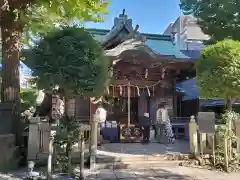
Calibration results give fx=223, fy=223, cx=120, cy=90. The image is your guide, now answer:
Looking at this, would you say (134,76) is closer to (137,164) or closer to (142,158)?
(142,158)

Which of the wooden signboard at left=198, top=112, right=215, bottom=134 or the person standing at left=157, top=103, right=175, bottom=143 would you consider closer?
the wooden signboard at left=198, top=112, right=215, bottom=134

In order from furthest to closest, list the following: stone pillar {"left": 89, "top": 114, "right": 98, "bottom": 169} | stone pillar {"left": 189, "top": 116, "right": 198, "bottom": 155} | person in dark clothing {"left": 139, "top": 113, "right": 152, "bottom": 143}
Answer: person in dark clothing {"left": 139, "top": 113, "right": 152, "bottom": 143}, stone pillar {"left": 189, "top": 116, "right": 198, "bottom": 155}, stone pillar {"left": 89, "top": 114, "right": 98, "bottom": 169}

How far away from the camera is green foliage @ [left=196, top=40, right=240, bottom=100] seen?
6.65m

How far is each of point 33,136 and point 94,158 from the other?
194 centimetres

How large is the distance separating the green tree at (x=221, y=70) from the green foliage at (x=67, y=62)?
12.3ft

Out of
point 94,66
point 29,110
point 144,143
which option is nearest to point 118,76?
point 144,143

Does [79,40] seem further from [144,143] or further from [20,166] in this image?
[144,143]

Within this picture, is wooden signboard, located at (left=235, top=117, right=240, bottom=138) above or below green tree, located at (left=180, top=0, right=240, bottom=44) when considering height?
below

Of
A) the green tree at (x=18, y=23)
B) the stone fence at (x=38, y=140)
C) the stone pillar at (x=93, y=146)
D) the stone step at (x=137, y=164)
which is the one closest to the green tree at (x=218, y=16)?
the green tree at (x=18, y=23)

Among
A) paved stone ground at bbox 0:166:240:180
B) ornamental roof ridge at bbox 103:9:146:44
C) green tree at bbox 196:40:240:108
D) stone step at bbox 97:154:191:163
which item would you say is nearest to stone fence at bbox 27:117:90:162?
paved stone ground at bbox 0:166:240:180

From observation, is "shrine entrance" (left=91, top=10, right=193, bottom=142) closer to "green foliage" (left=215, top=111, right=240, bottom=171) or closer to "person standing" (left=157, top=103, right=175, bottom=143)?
"person standing" (left=157, top=103, right=175, bottom=143)

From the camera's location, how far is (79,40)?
205 inches

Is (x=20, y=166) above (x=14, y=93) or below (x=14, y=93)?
below

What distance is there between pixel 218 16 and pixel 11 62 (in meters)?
10.1
